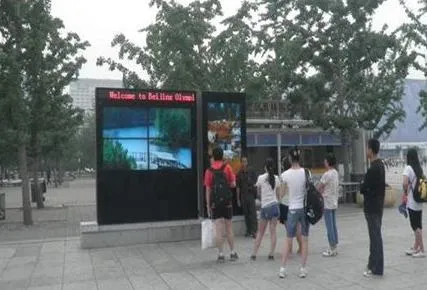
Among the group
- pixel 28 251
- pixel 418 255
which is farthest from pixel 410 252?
pixel 28 251

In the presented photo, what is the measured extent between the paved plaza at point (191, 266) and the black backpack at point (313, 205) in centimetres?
82

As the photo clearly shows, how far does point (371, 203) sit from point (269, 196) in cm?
198

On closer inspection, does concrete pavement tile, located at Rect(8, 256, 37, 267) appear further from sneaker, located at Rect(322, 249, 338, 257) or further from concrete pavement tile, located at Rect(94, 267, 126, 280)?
sneaker, located at Rect(322, 249, 338, 257)

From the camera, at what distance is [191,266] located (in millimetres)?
9820

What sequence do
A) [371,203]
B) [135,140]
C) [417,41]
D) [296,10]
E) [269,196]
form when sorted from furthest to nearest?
[417,41] < [296,10] < [135,140] < [269,196] < [371,203]

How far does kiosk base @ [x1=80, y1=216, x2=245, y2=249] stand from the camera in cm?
1238

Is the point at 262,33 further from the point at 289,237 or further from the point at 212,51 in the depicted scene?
the point at 289,237

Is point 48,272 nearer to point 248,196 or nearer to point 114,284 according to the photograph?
point 114,284

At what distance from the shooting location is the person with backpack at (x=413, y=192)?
381 inches

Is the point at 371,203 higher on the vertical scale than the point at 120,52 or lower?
lower

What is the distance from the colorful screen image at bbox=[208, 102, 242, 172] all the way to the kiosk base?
169 centimetres

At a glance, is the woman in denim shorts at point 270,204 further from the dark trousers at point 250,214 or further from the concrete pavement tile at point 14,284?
the concrete pavement tile at point 14,284

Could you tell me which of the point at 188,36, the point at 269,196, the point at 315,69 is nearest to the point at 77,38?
the point at 188,36

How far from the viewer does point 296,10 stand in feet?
70.8
